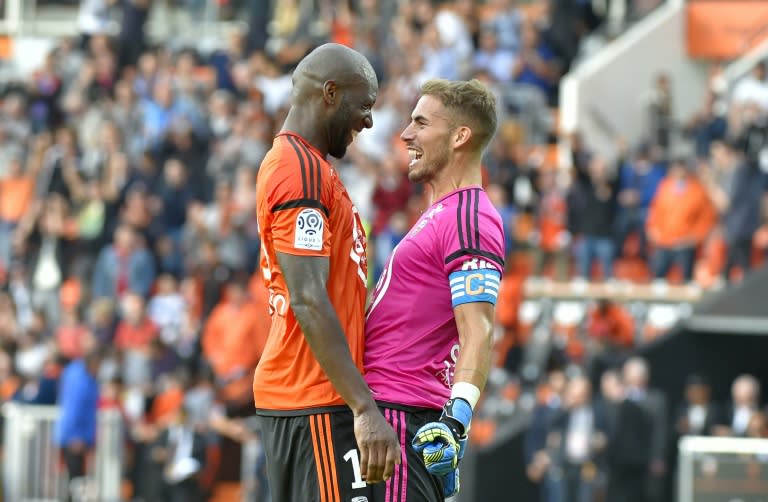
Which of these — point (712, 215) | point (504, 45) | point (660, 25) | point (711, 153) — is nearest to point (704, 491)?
point (712, 215)

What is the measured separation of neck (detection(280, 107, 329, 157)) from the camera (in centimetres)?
595

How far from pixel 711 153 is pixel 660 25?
483 centimetres

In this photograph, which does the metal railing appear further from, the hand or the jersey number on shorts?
the hand

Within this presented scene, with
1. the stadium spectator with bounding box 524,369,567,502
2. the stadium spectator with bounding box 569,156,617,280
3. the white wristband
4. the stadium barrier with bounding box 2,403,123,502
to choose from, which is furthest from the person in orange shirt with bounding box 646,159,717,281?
the white wristband

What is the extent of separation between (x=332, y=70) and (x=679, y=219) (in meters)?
12.2

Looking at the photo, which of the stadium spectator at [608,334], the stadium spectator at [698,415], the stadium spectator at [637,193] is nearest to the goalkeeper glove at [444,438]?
the stadium spectator at [698,415]

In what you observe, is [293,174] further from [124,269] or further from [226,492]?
[124,269]

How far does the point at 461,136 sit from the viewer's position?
6.07 m

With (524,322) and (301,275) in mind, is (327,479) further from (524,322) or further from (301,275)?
(524,322)

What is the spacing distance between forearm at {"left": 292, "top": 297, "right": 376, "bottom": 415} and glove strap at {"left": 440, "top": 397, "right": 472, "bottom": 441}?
262 millimetres

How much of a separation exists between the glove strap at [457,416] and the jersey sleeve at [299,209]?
27.3 inches

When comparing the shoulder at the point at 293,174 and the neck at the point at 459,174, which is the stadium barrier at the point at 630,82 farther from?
the shoulder at the point at 293,174

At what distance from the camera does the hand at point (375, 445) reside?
218 inches

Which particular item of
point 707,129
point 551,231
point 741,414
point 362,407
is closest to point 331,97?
point 362,407
